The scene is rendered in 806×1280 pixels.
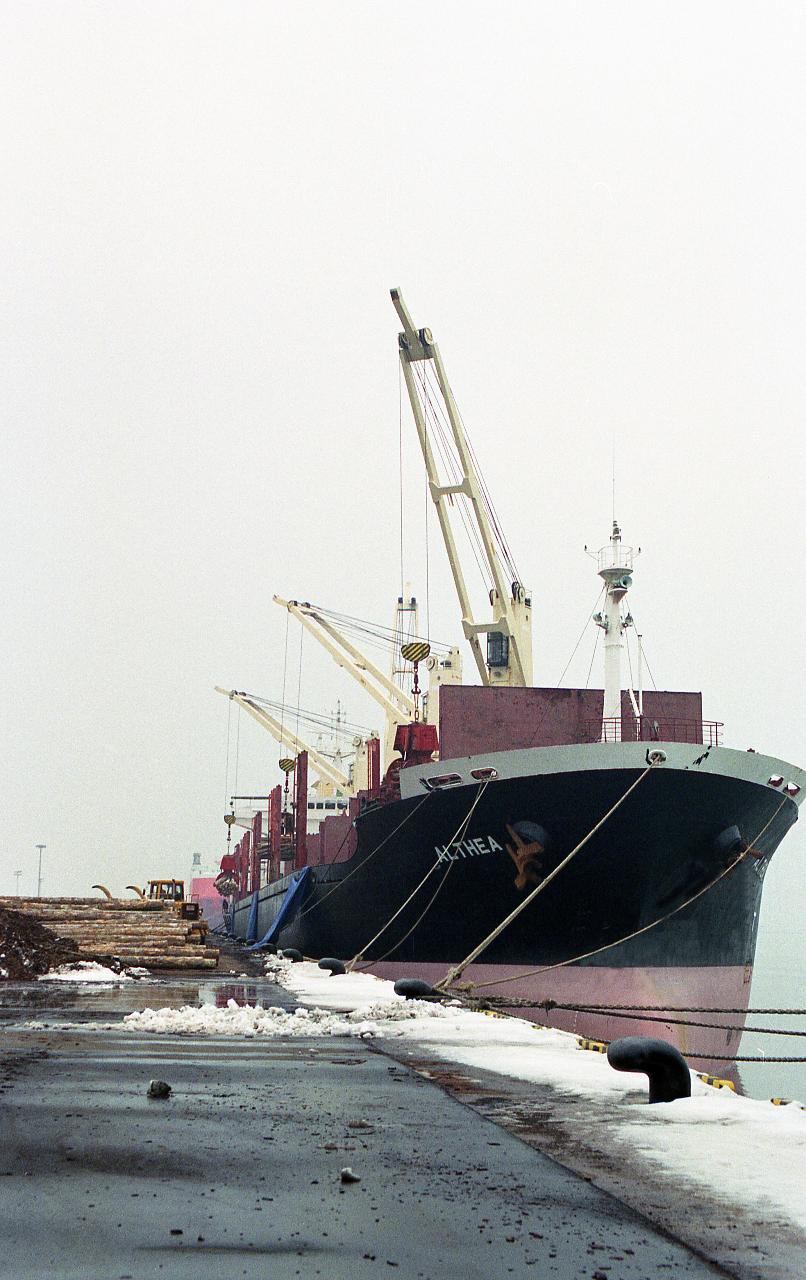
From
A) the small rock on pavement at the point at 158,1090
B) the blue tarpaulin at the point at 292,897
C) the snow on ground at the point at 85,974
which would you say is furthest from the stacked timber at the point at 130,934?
the small rock on pavement at the point at 158,1090

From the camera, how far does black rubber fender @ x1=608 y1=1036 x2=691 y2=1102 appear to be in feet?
23.4

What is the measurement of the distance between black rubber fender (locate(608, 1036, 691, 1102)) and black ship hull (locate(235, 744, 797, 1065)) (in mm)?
13018

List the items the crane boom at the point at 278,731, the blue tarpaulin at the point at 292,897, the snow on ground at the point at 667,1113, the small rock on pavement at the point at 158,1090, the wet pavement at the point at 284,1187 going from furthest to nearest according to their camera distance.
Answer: the crane boom at the point at 278,731
the blue tarpaulin at the point at 292,897
the small rock on pavement at the point at 158,1090
the snow on ground at the point at 667,1113
the wet pavement at the point at 284,1187

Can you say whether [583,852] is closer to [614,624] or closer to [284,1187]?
[614,624]

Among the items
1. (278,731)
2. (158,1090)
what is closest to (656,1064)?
(158,1090)

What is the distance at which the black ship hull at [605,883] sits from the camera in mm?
21781

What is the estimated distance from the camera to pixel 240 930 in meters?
60.9

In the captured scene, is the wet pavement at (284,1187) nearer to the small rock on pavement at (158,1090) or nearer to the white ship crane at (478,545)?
the small rock on pavement at (158,1090)

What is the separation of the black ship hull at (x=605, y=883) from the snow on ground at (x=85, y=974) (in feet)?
17.3

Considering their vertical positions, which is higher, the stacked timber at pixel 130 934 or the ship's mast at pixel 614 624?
the ship's mast at pixel 614 624

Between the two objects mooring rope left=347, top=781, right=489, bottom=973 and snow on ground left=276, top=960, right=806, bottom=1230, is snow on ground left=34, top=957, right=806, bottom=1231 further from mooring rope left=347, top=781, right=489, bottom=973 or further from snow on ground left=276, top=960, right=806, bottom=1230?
mooring rope left=347, top=781, right=489, bottom=973

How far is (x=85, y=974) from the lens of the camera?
19.5 meters

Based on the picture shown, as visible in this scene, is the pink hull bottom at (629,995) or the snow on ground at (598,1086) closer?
the snow on ground at (598,1086)

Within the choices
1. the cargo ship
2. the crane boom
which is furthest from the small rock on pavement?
the crane boom
